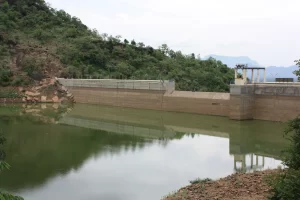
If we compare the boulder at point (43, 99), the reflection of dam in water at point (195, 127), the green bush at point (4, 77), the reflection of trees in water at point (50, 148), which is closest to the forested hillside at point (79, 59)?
the green bush at point (4, 77)

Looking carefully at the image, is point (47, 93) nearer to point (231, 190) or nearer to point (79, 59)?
point (79, 59)

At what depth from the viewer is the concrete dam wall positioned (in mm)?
19250

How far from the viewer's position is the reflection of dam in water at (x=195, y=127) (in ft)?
43.3

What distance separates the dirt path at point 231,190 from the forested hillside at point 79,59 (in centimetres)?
2428

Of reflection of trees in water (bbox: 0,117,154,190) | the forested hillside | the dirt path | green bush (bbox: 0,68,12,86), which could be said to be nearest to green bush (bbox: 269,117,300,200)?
the dirt path

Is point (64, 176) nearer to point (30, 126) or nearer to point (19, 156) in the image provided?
point (19, 156)

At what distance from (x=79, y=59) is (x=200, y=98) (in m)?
20.4

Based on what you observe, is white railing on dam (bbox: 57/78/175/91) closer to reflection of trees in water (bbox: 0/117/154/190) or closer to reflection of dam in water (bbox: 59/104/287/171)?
reflection of dam in water (bbox: 59/104/287/171)

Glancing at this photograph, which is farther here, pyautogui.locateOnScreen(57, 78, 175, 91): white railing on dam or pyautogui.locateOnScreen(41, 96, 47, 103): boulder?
pyautogui.locateOnScreen(41, 96, 47, 103): boulder

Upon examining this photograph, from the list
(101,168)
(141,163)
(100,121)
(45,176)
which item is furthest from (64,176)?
(100,121)

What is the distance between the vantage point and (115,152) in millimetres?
12930

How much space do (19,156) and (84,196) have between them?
16.8 feet

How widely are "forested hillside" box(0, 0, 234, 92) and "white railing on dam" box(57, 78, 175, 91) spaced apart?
126 inches

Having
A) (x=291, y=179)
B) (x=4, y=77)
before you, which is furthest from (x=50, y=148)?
(x=4, y=77)
